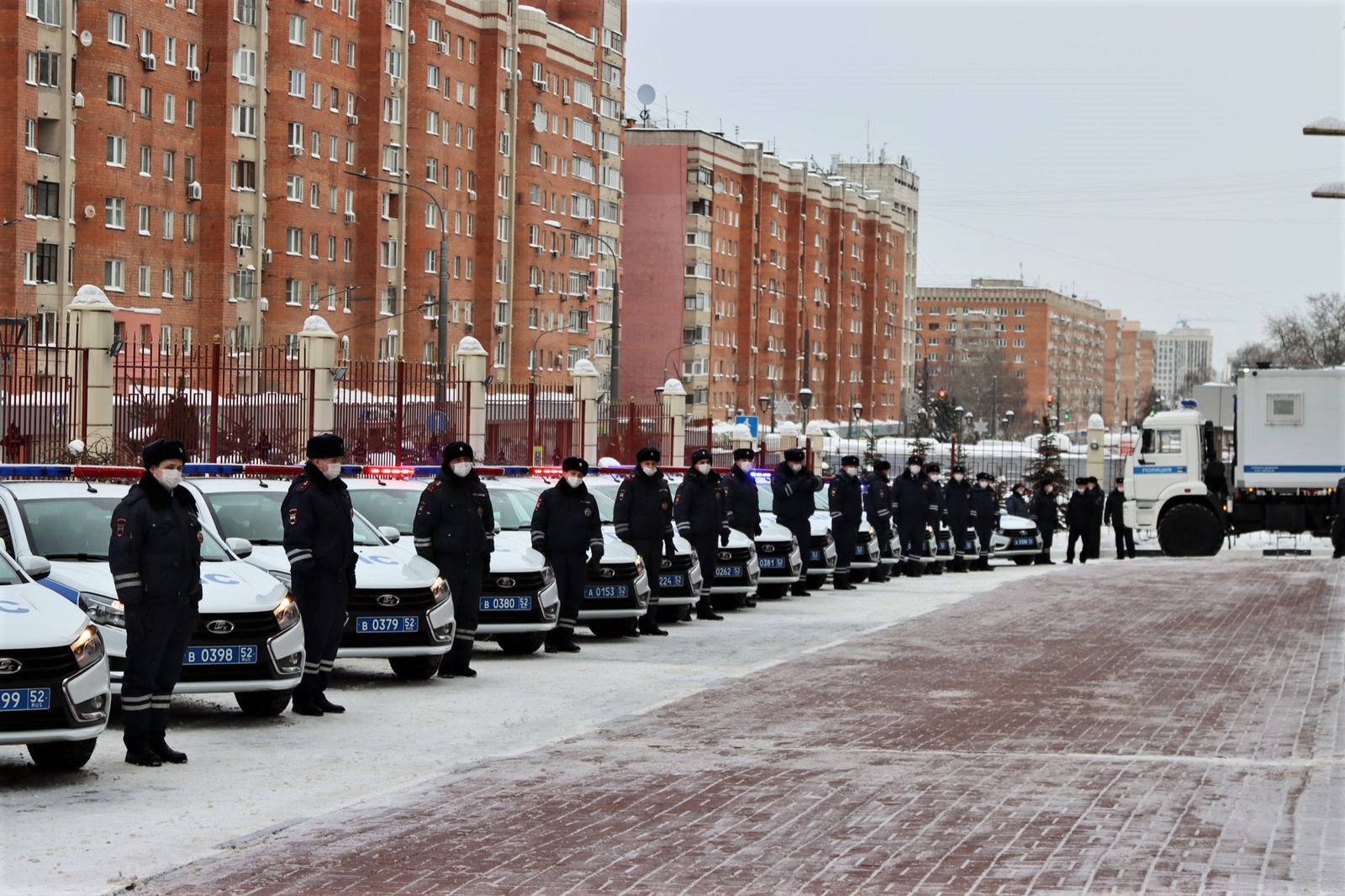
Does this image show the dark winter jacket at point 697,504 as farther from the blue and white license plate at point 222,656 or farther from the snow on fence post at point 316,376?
the blue and white license plate at point 222,656

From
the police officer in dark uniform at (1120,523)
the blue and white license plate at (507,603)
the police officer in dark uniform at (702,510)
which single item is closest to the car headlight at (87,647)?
the blue and white license plate at (507,603)

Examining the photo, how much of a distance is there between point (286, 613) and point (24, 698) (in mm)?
2828

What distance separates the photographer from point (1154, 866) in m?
8.12

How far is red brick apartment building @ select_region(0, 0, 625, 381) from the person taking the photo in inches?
2296

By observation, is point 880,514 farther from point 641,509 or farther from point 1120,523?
point 1120,523

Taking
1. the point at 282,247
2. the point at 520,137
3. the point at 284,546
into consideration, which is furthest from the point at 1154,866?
the point at 520,137

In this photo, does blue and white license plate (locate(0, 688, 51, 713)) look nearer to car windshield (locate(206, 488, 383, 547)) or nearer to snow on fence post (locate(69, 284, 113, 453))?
car windshield (locate(206, 488, 383, 547))

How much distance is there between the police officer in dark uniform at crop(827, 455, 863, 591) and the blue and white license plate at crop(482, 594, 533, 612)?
36.2 feet

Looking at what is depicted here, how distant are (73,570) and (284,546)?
1318 mm

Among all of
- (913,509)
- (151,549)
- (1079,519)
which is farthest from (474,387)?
(151,549)

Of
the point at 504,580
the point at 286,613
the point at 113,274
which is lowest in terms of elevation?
the point at 504,580

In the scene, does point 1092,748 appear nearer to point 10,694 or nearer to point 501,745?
point 501,745

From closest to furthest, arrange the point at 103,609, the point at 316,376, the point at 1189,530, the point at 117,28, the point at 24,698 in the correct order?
the point at 24,698
the point at 103,609
the point at 316,376
the point at 1189,530
the point at 117,28

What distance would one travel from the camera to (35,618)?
10.0m
